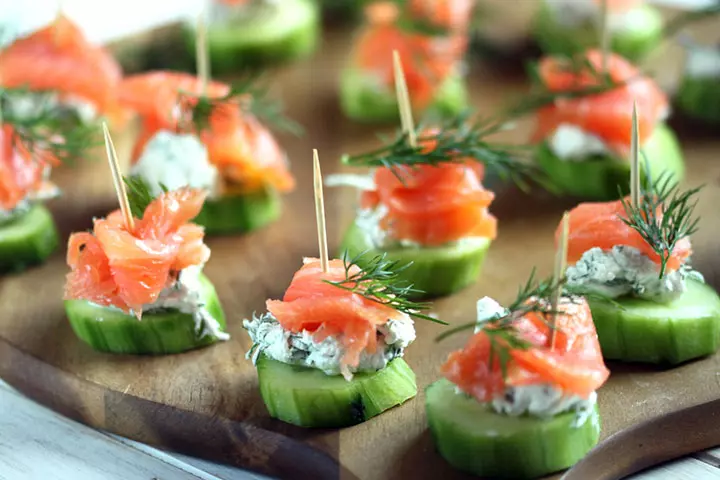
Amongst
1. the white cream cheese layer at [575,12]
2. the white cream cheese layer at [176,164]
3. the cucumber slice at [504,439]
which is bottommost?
the cucumber slice at [504,439]

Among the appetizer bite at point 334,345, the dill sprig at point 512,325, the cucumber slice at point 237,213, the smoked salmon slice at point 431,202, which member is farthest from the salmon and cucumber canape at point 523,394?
Result: the cucumber slice at point 237,213

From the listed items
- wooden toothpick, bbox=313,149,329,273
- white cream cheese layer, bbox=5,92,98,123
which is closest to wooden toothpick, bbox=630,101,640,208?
wooden toothpick, bbox=313,149,329,273

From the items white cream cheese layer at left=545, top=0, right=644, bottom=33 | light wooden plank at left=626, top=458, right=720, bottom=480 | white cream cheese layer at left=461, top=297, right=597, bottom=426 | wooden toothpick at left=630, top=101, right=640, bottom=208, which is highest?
wooden toothpick at left=630, top=101, right=640, bottom=208

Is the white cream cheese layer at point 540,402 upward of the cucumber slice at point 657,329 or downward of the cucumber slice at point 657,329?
upward

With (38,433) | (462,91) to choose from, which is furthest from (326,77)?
(38,433)

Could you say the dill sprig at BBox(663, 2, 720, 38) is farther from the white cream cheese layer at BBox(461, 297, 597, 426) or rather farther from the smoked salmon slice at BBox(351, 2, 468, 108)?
the white cream cheese layer at BBox(461, 297, 597, 426)

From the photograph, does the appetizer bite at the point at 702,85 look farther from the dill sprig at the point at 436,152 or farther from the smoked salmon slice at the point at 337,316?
the smoked salmon slice at the point at 337,316

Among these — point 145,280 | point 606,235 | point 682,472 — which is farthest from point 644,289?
point 145,280
